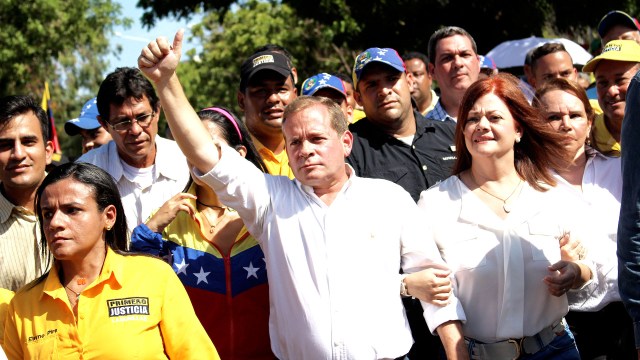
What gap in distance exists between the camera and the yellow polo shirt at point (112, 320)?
371cm

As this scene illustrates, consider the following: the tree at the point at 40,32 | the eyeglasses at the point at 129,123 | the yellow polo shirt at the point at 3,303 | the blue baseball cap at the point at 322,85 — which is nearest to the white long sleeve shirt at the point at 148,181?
the eyeglasses at the point at 129,123

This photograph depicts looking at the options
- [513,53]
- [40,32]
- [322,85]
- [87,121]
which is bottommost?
[322,85]

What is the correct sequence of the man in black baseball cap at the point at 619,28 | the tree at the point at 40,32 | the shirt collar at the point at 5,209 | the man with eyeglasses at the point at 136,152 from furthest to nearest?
the tree at the point at 40,32 → the man in black baseball cap at the point at 619,28 → the man with eyeglasses at the point at 136,152 → the shirt collar at the point at 5,209

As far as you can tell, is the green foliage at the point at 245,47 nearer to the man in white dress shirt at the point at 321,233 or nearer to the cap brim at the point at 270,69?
the cap brim at the point at 270,69

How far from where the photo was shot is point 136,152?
17.3 feet

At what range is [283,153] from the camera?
559 cm

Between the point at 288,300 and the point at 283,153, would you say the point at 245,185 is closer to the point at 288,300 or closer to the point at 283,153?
the point at 288,300

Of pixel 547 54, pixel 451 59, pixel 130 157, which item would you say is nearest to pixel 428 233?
pixel 130 157

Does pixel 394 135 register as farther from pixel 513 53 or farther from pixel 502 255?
pixel 513 53

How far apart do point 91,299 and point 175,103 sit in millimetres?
938

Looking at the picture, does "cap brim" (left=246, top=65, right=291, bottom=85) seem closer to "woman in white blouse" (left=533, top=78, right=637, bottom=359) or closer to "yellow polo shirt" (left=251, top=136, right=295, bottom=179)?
"yellow polo shirt" (left=251, top=136, right=295, bottom=179)

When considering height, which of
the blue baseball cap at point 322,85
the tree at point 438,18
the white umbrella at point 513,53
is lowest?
the blue baseball cap at point 322,85

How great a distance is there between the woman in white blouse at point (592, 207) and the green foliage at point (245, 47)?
59.9ft

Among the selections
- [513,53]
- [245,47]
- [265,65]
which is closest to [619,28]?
[265,65]
